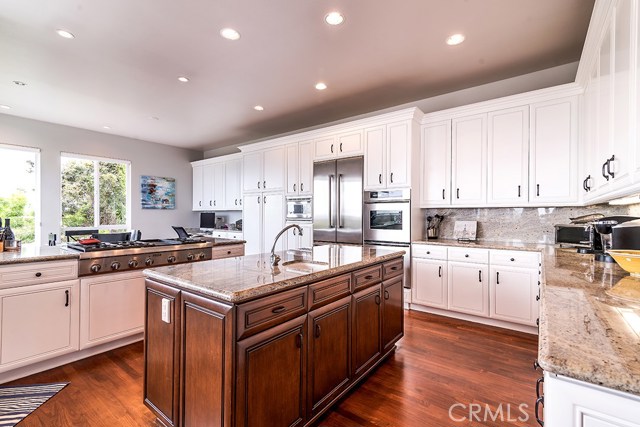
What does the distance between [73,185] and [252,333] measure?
6.19 metres

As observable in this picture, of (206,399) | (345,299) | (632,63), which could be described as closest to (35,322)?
(206,399)

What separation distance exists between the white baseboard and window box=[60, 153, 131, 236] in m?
3.96

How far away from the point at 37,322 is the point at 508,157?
4782 millimetres

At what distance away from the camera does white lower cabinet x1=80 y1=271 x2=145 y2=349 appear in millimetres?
2559

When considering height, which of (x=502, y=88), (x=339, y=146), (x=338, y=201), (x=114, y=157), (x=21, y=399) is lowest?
(x=21, y=399)

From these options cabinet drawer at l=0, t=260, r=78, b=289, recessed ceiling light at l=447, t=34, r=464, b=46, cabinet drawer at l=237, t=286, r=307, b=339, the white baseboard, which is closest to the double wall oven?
recessed ceiling light at l=447, t=34, r=464, b=46

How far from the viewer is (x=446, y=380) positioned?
2.27m

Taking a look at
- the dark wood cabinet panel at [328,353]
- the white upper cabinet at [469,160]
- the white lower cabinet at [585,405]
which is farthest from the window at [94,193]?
the white lower cabinet at [585,405]

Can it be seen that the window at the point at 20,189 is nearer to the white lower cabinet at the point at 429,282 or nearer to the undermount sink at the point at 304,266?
the undermount sink at the point at 304,266

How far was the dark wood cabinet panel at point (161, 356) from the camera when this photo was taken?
1.58 meters

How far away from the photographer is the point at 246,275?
1629 mm

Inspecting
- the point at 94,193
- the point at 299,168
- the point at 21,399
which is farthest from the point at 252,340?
the point at 94,193

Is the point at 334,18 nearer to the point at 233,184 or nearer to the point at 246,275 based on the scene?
the point at 246,275

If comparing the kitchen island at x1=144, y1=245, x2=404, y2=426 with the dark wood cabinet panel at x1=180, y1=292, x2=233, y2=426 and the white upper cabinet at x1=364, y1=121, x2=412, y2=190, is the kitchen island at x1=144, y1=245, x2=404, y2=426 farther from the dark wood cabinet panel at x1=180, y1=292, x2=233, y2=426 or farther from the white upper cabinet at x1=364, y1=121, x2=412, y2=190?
the white upper cabinet at x1=364, y1=121, x2=412, y2=190
